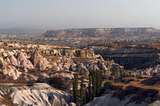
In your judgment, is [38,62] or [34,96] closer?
[34,96]

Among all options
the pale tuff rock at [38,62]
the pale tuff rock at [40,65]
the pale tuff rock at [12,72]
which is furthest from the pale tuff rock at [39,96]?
the pale tuff rock at [38,62]

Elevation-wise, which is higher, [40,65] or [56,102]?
[40,65]

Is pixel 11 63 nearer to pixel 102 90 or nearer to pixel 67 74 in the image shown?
pixel 67 74

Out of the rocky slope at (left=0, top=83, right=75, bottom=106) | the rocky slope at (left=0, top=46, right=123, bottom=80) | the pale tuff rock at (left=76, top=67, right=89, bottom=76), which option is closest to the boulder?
the rocky slope at (left=0, top=83, right=75, bottom=106)

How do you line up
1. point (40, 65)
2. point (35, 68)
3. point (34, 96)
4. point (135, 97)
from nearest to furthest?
point (135, 97) < point (34, 96) < point (35, 68) < point (40, 65)

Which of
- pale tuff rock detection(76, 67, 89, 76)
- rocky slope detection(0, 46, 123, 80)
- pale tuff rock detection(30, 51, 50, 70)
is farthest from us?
pale tuff rock detection(76, 67, 89, 76)

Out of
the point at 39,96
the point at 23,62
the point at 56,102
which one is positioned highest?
the point at 23,62

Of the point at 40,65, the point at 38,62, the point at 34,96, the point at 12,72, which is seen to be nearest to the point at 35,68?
the point at 40,65

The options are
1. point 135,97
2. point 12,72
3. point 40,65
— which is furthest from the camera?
point 40,65

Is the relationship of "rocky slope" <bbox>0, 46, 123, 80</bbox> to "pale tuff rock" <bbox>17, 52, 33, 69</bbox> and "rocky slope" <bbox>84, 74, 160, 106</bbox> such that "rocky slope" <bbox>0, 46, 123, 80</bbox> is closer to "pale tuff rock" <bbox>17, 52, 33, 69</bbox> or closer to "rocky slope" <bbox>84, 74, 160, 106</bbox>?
"pale tuff rock" <bbox>17, 52, 33, 69</bbox>

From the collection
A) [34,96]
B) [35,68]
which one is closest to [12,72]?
[35,68]

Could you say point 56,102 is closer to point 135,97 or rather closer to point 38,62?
point 135,97

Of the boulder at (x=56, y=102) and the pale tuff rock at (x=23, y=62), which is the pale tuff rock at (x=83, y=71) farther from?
the boulder at (x=56, y=102)
